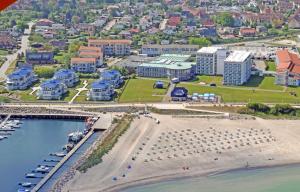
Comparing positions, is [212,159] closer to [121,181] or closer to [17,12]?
[121,181]

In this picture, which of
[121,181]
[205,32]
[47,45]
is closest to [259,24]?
[205,32]

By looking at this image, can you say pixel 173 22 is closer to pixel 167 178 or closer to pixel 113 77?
pixel 113 77

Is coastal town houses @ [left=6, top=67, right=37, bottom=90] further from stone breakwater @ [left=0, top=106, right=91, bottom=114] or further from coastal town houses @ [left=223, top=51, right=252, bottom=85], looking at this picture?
coastal town houses @ [left=223, top=51, right=252, bottom=85]

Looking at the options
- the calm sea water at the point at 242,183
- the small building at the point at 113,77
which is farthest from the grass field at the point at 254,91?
the calm sea water at the point at 242,183

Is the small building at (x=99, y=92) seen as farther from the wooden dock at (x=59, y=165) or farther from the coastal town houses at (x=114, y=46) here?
the coastal town houses at (x=114, y=46)

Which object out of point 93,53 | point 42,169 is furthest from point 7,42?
point 42,169
